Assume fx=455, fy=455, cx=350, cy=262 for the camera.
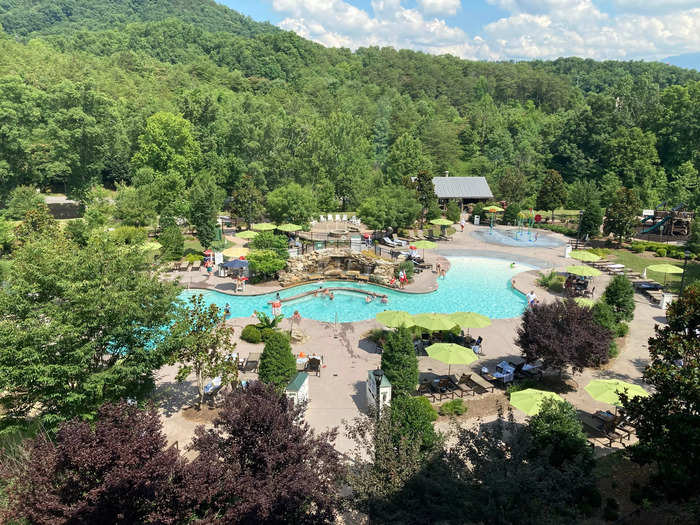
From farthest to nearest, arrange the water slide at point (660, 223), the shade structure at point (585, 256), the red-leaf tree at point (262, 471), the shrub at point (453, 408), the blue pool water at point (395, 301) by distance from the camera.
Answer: the water slide at point (660, 223), the shade structure at point (585, 256), the blue pool water at point (395, 301), the shrub at point (453, 408), the red-leaf tree at point (262, 471)

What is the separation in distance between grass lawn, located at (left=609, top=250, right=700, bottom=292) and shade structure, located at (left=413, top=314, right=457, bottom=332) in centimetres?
1891

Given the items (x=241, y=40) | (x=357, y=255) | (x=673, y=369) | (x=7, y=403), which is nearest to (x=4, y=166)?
(x=357, y=255)

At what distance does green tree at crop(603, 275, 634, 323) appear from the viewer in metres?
23.8

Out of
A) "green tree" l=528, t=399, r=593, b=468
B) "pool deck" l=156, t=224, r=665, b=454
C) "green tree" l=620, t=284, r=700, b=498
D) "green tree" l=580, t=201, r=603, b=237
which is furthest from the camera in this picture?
"green tree" l=580, t=201, r=603, b=237

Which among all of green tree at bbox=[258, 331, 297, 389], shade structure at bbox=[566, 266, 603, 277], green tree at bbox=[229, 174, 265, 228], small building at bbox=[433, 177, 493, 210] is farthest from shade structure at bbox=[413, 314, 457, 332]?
small building at bbox=[433, 177, 493, 210]

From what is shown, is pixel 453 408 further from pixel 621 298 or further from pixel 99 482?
pixel 621 298

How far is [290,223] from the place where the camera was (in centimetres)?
4022

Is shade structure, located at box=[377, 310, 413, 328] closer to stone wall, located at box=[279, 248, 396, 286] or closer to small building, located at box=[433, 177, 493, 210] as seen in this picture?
stone wall, located at box=[279, 248, 396, 286]

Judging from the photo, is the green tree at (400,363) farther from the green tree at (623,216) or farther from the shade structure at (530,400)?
the green tree at (623,216)

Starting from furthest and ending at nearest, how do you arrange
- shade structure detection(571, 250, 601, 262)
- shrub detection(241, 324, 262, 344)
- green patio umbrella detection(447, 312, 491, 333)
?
1. shade structure detection(571, 250, 601, 262)
2. shrub detection(241, 324, 262, 344)
3. green patio umbrella detection(447, 312, 491, 333)

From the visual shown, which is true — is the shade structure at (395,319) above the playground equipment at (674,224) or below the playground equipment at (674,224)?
below

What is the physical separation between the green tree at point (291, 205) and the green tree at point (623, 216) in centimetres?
2696

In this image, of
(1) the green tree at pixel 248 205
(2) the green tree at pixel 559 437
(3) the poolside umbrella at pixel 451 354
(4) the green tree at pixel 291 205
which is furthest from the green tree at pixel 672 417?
(1) the green tree at pixel 248 205

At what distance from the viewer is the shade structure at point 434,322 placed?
20.0 metres
